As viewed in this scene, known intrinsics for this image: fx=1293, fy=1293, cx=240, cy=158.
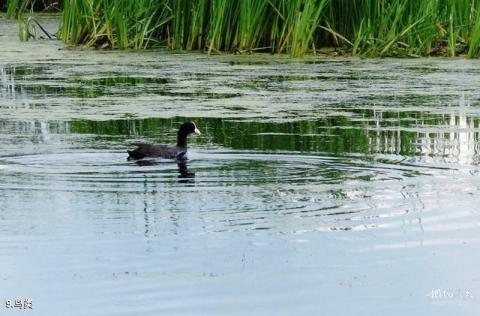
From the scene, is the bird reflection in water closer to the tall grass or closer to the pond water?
the pond water

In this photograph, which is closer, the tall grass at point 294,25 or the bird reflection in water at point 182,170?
the bird reflection in water at point 182,170

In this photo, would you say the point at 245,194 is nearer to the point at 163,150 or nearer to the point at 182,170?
the point at 182,170

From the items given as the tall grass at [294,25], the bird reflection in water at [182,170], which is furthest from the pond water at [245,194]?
the tall grass at [294,25]

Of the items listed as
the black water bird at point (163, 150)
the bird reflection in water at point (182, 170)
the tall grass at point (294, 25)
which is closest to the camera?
the bird reflection in water at point (182, 170)

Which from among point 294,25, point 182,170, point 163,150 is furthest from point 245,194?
point 294,25

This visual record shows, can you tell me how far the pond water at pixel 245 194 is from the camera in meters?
4.70

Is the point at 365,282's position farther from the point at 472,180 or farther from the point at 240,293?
the point at 472,180

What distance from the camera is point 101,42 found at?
15.5 metres

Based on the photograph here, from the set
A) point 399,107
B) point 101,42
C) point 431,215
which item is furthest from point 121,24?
point 431,215

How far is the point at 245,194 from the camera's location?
22.2 ft

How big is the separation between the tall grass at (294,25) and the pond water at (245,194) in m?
0.90

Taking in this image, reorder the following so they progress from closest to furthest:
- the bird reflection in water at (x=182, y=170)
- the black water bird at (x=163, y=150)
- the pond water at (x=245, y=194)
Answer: the pond water at (x=245, y=194) < the bird reflection in water at (x=182, y=170) < the black water bird at (x=163, y=150)

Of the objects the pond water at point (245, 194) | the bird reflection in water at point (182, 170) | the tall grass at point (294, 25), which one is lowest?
the bird reflection in water at point (182, 170)

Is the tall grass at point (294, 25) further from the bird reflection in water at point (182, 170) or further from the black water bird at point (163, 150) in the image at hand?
the bird reflection in water at point (182, 170)
